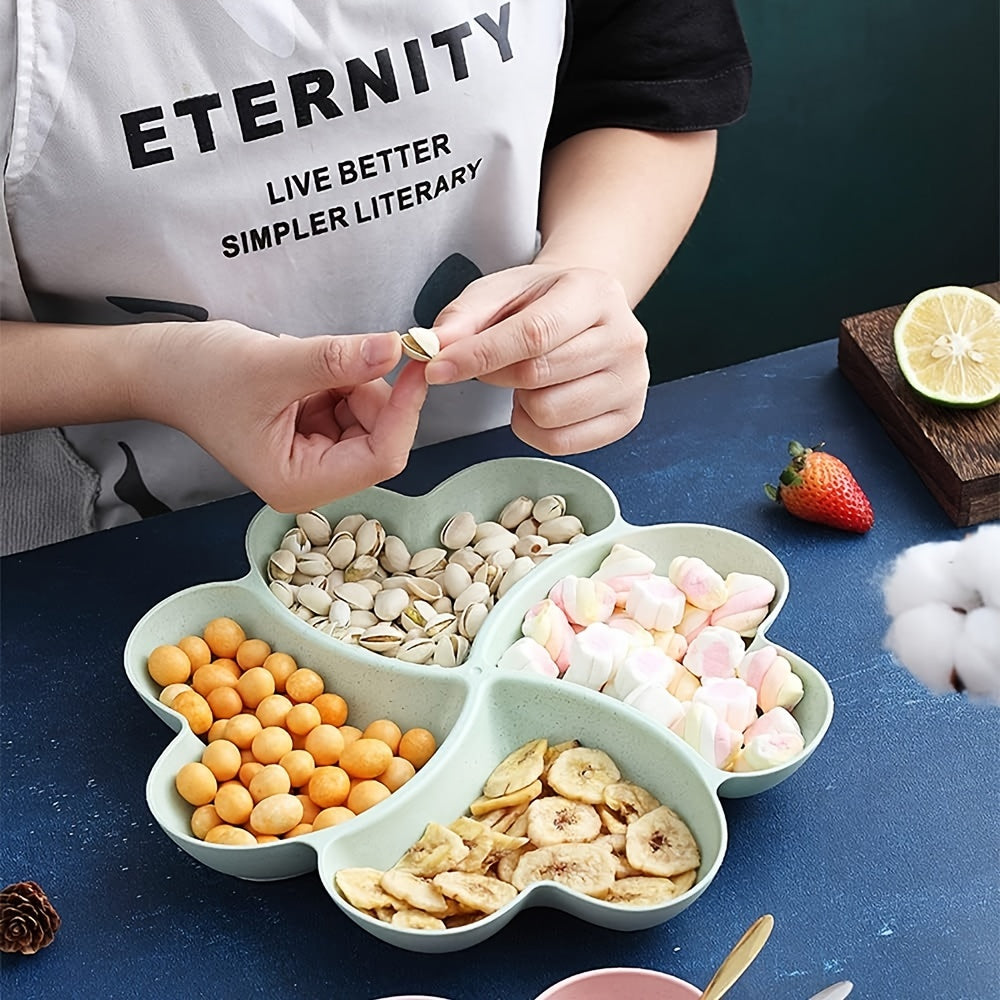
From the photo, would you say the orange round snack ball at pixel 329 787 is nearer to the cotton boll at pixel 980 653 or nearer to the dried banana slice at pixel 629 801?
the dried banana slice at pixel 629 801

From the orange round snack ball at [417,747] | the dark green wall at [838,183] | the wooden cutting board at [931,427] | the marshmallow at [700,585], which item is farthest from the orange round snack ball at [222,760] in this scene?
the dark green wall at [838,183]

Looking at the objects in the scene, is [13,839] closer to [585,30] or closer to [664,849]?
[664,849]

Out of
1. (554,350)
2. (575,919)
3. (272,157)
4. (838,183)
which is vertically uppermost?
(272,157)

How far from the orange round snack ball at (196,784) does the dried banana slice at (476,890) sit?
16cm

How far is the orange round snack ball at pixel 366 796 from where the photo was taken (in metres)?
0.81

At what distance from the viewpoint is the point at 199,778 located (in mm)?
819

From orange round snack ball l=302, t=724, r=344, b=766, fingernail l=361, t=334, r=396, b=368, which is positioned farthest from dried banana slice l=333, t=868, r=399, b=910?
fingernail l=361, t=334, r=396, b=368

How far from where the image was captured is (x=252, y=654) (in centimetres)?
91

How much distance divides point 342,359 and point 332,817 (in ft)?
Result: 0.93

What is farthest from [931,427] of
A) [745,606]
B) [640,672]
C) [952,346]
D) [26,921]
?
[26,921]

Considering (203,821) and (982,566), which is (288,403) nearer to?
(203,821)

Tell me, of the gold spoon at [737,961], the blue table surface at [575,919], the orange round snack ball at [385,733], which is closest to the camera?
the gold spoon at [737,961]

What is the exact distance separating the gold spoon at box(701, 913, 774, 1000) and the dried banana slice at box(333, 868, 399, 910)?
194mm

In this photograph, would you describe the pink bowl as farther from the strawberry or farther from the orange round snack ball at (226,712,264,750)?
the strawberry
